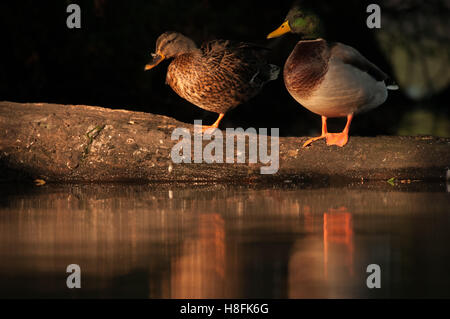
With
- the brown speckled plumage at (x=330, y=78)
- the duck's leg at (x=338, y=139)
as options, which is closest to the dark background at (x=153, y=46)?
the duck's leg at (x=338, y=139)

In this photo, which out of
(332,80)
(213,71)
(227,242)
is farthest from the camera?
(213,71)

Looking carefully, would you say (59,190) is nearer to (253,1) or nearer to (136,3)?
(136,3)

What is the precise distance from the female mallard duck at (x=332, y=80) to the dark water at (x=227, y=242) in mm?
771

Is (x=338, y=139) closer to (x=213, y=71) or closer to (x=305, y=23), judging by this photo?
(x=305, y=23)

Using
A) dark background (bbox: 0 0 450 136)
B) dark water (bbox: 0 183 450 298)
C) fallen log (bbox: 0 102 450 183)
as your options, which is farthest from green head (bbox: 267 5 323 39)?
dark background (bbox: 0 0 450 136)

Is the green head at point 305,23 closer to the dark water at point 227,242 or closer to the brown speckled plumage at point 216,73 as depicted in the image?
the brown speckled plumage at point 216,73

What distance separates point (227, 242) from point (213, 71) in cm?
347

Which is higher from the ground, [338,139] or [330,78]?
[330,78]

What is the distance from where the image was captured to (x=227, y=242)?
16.5ft

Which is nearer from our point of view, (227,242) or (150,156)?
(227,242)

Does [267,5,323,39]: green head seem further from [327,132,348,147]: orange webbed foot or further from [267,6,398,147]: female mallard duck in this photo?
[327,132,348,147]: orange webbed foot

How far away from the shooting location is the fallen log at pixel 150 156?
7934 millimetres

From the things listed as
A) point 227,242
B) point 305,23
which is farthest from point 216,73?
point 227,242
